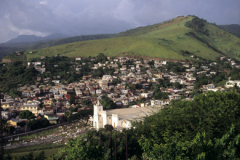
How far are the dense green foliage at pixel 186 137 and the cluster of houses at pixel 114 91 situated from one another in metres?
6.45

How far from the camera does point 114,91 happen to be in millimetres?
33562

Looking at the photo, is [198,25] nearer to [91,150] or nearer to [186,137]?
[186,137]

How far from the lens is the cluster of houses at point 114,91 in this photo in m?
23.9

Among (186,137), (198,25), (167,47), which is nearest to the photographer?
(186,137)

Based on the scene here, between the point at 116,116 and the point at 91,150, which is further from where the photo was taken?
the point at 116,116

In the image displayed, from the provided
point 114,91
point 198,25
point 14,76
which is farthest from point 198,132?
point 198,25

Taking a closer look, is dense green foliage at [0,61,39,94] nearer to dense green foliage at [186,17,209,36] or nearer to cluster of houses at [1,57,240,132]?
cluster of houses at [1,57,240,132]

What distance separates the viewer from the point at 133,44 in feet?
194

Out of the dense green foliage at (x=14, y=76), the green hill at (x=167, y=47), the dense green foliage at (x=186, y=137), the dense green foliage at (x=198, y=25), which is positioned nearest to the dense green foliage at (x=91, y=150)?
the dense green foliage at (x=186, y=137)

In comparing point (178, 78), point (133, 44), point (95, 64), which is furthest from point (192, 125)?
point (133, 44)

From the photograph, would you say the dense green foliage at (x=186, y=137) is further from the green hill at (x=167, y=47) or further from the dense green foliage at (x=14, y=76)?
the green hill at (x=167, y=47)

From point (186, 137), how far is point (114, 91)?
2420 cm

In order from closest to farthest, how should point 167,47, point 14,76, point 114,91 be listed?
point 114,91 → point 14,76 → point 167,47

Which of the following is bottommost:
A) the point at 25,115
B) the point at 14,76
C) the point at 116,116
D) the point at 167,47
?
the point at 25,115
